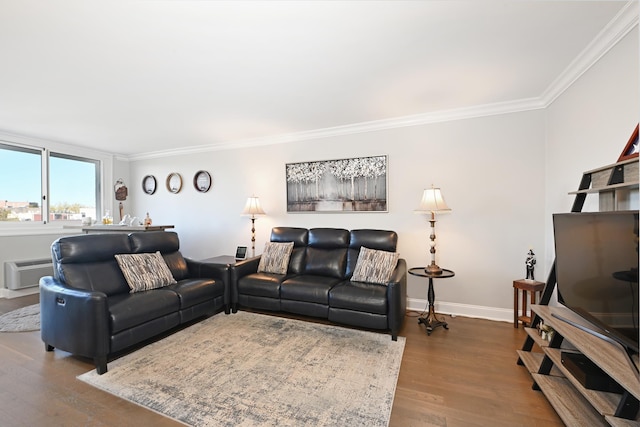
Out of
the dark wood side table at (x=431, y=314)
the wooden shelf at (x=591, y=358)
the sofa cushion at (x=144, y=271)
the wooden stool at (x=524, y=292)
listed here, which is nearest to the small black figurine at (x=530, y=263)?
the wooden stool at (x=524, y=292)

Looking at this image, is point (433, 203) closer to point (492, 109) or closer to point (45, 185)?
point (492, 109)

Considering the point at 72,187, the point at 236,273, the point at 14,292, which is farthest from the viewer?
the point at 72,187

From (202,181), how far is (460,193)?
13.7 feet

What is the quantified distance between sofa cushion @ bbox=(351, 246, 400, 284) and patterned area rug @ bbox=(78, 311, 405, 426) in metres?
0.58

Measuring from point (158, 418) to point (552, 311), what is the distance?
8.95ft

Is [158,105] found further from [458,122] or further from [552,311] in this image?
[552,311]

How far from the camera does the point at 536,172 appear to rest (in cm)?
312

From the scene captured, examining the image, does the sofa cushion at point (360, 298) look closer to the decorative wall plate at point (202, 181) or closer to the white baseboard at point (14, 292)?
the decorative wall plate at point (202, 181)

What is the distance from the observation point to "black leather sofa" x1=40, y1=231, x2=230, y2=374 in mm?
2221

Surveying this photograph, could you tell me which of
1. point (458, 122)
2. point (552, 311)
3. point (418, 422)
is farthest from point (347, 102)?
point (418, 422)

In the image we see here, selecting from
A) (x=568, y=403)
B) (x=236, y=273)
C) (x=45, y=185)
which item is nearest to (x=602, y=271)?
(x=568, y=403)

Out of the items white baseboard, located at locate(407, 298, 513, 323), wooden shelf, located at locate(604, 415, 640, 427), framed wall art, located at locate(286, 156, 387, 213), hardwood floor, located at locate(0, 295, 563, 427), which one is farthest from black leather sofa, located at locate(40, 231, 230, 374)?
wooden shelf, located at locate(604, 415, 640, 427)

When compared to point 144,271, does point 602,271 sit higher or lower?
higher

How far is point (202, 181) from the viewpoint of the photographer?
16.7ft
